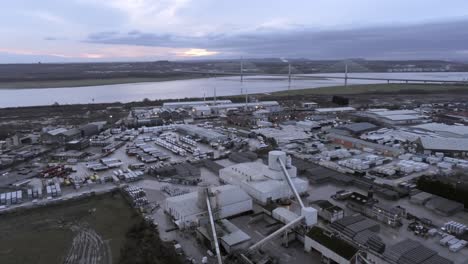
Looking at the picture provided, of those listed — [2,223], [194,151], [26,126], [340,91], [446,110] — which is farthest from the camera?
[340,91]

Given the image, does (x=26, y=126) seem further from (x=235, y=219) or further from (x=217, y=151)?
(x=235, y=219)

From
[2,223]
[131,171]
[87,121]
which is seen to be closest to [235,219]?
[131,171]

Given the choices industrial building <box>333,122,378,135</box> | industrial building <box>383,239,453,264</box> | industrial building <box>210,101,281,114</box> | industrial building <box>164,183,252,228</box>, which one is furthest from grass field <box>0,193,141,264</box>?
industrial building <box>210,101,281,114</box>

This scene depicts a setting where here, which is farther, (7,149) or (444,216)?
(7,149)

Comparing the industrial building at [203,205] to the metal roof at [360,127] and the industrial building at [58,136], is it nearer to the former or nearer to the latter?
the industrial building at [58,136]

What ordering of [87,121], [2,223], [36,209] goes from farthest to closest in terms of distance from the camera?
[87,121] → [36,209] → [2,223]

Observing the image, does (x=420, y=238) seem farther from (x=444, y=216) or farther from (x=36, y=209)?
(x=36, y=209)

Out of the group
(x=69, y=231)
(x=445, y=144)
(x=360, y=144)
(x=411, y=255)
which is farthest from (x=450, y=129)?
(x=69, y=231)

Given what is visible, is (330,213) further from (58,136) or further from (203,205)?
(58,136)
